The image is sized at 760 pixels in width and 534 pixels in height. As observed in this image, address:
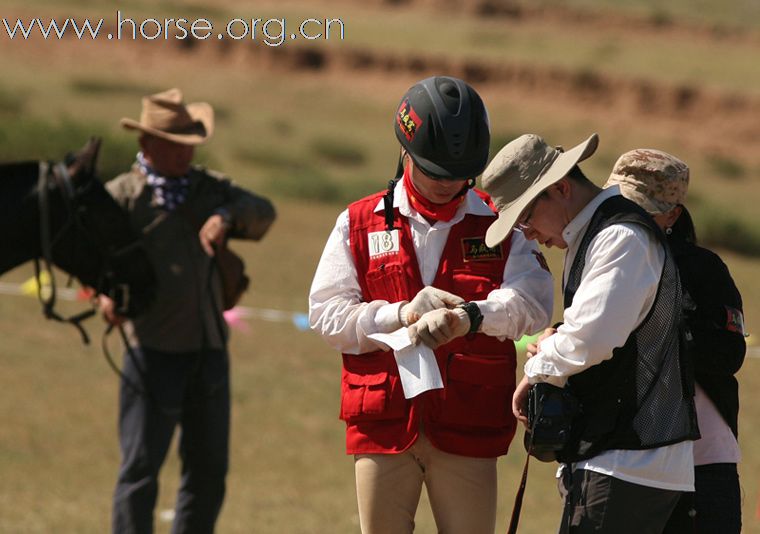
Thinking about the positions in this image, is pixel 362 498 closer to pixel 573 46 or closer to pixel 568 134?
pixel 568 134

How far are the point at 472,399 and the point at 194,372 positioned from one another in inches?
93.6

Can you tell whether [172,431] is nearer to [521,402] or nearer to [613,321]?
[521,402]

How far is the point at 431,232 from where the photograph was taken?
408 centimetres

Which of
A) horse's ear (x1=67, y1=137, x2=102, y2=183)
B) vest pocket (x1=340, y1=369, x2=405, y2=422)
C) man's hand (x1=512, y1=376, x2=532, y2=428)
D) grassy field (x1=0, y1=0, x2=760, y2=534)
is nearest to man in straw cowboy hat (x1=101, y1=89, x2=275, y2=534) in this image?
horse's ear (x1=67, y1=137, x2=102, y2=183)

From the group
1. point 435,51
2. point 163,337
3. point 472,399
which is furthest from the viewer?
point 435,51

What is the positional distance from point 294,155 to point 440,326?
96.7 ft

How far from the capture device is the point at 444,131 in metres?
3.97

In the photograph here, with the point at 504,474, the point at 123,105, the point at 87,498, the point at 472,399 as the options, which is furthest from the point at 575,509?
the point at 123,105

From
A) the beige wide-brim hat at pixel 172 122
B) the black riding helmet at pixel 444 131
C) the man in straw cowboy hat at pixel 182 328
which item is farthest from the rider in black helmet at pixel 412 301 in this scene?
the beige wide-brim hat at pixel 172 122

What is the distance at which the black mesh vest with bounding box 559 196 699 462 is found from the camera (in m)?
3.58

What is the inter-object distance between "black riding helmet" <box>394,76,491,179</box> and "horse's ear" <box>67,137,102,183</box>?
2094 mm

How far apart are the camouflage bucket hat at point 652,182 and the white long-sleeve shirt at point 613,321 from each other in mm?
488

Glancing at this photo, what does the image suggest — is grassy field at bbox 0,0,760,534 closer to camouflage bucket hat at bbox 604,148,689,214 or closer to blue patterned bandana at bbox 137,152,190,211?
blue patterned bandana at bbox 137,152,190,211

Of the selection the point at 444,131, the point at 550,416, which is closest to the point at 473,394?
the point at 550,416
